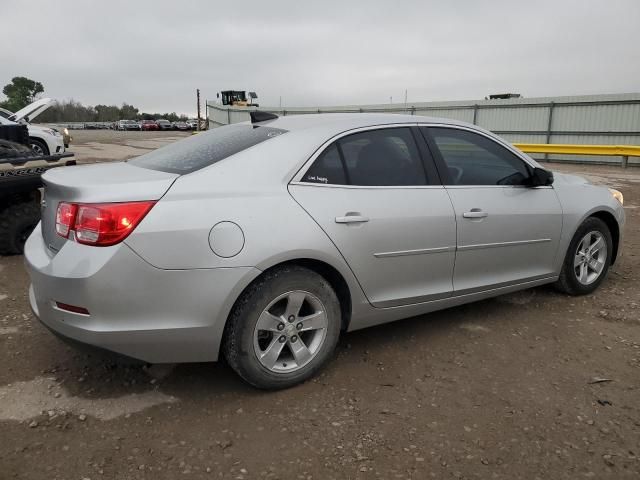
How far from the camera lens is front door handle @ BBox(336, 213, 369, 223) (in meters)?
2.92

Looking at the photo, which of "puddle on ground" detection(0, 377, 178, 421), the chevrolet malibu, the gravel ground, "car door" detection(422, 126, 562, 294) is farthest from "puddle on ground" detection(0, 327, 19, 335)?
"car door" detection(422, 126, 562, 294)

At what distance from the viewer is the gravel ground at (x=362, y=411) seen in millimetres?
2320

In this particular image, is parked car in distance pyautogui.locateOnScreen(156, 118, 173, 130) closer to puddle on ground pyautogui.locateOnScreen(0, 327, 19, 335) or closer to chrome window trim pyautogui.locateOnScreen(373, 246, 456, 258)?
puddle on ground pyautogui.locateOnScreen(0, 327, 19, 335)

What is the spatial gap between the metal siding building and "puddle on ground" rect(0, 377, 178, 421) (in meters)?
18.3

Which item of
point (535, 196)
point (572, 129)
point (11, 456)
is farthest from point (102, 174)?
point (572, 129)

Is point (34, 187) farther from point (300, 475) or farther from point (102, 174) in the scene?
point (300, 475)

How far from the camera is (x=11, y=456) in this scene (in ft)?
7.72

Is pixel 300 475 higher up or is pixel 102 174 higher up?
pixel 102 174

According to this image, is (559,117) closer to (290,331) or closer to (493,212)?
(493,212)

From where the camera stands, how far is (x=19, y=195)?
5.39 meters

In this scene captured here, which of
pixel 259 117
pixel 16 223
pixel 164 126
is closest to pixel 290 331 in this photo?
pixel 259 117

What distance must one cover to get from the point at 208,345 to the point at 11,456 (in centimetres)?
96

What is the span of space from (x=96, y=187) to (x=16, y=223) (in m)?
3.53

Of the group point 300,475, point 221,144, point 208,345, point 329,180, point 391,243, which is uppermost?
point 221,144
